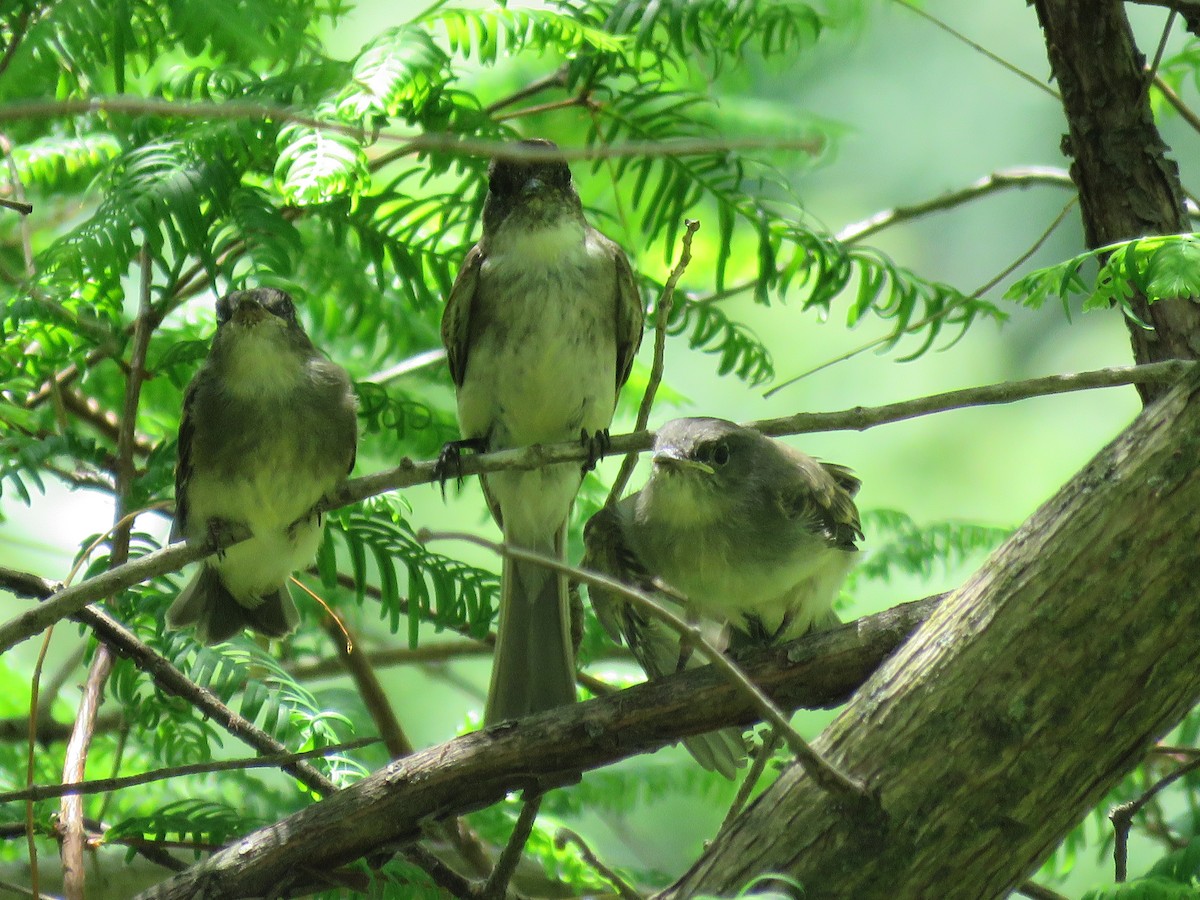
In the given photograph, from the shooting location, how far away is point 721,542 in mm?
3223

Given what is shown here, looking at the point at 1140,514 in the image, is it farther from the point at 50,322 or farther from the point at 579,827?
the point at 579,827

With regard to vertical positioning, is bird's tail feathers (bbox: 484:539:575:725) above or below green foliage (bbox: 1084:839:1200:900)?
above

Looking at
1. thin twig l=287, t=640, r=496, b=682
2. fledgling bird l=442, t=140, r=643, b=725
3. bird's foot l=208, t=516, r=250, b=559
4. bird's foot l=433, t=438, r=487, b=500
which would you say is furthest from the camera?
thin twig l=287, t=640, r=496, b=682

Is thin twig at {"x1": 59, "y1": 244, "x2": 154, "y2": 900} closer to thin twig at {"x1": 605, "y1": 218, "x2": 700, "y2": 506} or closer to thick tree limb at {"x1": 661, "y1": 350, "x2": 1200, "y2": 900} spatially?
thin twig at {"x1": 605, "y1": 218, "x2": 700, "y2": 506}

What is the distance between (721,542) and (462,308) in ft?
3.83

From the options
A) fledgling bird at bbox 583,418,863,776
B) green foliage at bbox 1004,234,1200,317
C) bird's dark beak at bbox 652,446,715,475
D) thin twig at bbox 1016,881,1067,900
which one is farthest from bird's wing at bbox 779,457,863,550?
thin twig at bbox 1016,881,1067,900

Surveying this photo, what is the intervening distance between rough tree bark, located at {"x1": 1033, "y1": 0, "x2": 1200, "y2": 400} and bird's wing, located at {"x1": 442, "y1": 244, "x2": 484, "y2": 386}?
1.72m

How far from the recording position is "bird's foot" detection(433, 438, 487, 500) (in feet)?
9.87

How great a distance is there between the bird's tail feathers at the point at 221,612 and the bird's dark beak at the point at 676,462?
1.20 m

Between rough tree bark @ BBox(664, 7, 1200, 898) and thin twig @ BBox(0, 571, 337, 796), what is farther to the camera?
thin twig @ BBox(0, 571, 337, 796)

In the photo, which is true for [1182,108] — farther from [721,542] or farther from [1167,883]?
[1167,883]

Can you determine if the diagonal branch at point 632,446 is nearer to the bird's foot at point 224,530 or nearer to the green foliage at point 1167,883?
the bird's foot at point 224,530

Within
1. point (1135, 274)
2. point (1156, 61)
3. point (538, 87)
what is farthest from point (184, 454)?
point (1156, 61)

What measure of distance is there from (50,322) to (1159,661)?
2.70 m
